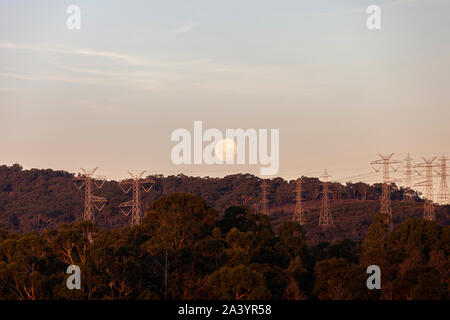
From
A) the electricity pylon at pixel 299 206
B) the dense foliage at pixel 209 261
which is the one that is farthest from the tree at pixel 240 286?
the electricity pylon at pixel 299 206

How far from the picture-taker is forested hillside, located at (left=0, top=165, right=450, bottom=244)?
142 m

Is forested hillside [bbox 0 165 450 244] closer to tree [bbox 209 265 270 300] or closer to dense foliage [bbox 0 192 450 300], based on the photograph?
dense foliage [bbox 0 192 450 300]

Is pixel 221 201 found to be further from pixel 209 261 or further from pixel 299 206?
pixel 209 261

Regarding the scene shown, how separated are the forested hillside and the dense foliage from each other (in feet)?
237

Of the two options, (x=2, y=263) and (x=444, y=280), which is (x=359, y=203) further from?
(x=2, y=263)

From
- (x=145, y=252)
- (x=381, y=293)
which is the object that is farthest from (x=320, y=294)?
(x=145, y=252)

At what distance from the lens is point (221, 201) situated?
553 feet

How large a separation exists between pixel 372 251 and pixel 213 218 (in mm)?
12981

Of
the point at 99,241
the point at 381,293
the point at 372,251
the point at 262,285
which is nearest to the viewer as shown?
the point at 262,285

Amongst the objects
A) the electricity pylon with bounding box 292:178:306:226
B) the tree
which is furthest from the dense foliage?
the electricity pylon with bounding box 292:178:306:226

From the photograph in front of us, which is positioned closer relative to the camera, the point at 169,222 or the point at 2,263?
the point at 2,263

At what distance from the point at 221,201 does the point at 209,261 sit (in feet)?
395

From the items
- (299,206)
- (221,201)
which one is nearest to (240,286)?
(299,206)

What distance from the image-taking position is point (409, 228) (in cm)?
5884
